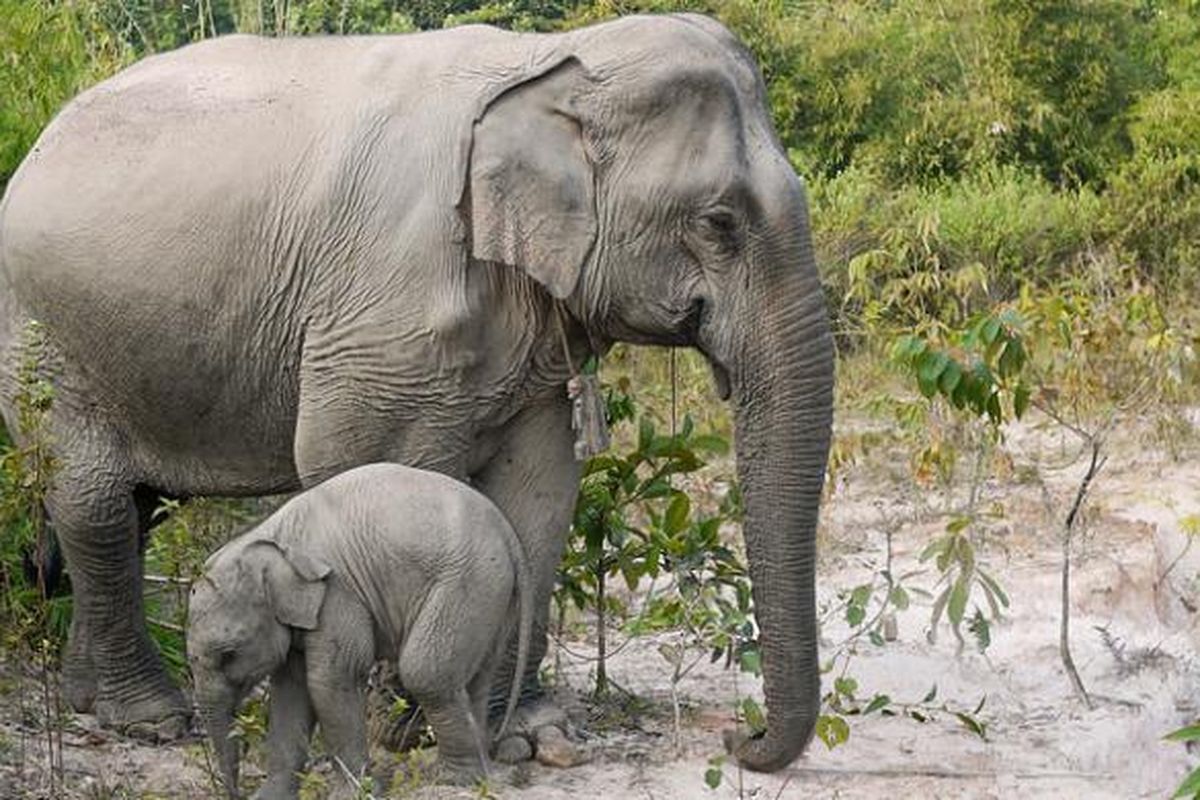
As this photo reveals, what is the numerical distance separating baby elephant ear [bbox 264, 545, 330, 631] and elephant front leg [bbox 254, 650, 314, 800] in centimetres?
15

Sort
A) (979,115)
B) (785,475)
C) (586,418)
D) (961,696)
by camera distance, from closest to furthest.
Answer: (785,475)
(586,418)
(961,696)
(979,115)

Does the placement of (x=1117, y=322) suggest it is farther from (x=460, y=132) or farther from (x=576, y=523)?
(x=460, y=132)

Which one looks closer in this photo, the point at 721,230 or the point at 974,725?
the point at 721,230

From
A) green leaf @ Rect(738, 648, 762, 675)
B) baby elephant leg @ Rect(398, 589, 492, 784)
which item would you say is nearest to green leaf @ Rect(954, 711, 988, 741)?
green leaf @ Rect(738, 648, 762, 675)

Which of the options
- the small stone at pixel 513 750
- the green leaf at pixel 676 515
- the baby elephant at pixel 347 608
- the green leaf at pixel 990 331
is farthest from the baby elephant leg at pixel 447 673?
the green leaf at pixel 990 331

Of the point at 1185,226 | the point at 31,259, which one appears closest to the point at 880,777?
the point at 31,259

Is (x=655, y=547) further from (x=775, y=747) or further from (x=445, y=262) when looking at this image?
(x=445, y=262)

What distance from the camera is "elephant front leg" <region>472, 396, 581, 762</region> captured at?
18.9 feet

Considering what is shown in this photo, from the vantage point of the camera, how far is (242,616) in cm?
485

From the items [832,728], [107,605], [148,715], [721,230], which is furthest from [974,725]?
[107,605]

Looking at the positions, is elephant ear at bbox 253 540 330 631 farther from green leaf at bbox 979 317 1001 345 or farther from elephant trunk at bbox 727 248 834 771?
green leaf at bbox 979 317 1001 345

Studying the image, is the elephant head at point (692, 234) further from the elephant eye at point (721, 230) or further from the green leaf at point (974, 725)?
the green leaf at point (974, 725)

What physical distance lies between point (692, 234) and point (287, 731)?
1451 millimetres

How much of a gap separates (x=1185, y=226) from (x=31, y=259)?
9.09 metres
